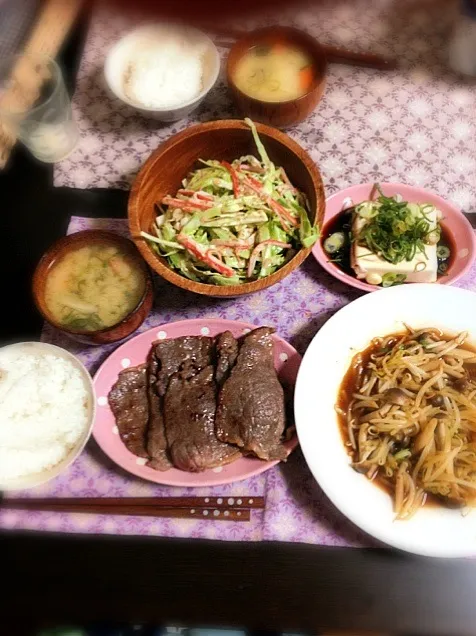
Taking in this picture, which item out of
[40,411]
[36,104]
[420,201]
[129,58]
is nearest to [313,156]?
[420,201]

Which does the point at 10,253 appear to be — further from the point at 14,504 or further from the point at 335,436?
the point at 335,436

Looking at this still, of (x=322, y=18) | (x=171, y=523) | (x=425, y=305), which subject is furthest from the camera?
(x=322, y=18)

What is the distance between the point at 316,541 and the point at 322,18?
2.65 meters

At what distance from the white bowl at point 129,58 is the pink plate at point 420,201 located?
824 mm

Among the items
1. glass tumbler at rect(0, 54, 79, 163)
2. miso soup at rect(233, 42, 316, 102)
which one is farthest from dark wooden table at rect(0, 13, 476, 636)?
miso soup at rect(233, 42, 316, 102)

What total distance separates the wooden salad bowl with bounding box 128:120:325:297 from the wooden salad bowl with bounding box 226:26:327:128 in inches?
10.6

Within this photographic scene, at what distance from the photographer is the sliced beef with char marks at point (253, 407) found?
1.81 meters

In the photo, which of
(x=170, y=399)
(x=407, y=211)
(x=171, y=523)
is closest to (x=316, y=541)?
(x=171, y=523)

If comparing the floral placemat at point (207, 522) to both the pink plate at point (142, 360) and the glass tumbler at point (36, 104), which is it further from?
the glass tumbler at point (36, 104)

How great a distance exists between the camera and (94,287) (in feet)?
6.81

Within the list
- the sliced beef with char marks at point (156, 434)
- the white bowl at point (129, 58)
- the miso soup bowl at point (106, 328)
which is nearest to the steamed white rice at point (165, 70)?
the white bowl at point (129, 58)

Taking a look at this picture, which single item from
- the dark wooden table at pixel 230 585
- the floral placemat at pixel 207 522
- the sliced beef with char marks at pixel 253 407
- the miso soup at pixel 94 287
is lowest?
the dark wooden table at pixel 230 585

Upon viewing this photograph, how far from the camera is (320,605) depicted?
1771 mm

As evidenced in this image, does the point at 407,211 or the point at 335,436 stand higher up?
the point at 407,211
